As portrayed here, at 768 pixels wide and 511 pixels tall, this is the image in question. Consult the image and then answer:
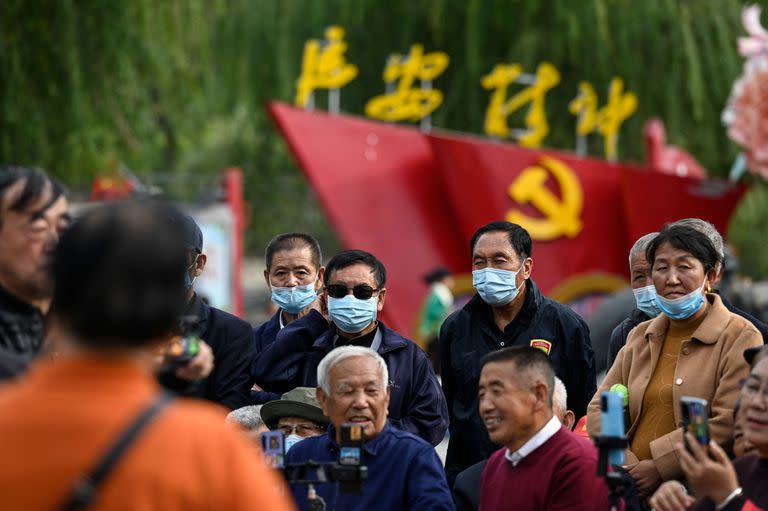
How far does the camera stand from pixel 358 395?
4.03 meters

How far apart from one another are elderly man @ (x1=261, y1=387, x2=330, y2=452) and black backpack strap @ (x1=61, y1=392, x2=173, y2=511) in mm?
2425

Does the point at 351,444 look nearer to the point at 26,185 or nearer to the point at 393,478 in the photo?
the point at 393,478

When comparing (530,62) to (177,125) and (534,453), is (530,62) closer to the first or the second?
(177,125)

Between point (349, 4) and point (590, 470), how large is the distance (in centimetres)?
1201

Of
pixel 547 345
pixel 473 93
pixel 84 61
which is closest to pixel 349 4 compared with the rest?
pixel 473 93

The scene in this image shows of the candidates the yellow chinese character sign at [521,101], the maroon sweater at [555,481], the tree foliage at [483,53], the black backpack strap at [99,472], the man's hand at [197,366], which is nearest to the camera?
the black backpack strap at [99,472]

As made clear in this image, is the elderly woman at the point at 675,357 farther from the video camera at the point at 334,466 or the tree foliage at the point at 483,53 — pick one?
the tree foliage at the point at 483,53

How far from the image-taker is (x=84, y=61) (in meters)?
10.7

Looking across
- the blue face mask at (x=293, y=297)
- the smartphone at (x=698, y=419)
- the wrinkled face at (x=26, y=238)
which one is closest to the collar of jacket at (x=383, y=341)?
the blue face mask at (x=293, y=297)

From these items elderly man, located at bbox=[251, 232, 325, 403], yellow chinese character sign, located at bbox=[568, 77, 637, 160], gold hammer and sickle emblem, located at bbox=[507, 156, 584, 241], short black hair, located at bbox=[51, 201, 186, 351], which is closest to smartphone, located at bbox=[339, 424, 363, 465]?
short black hair, located at bbox=[51, 201, 186, 351]

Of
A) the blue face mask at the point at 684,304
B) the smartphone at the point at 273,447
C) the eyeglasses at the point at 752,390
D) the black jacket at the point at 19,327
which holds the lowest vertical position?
the smartphone at the point at 273,447

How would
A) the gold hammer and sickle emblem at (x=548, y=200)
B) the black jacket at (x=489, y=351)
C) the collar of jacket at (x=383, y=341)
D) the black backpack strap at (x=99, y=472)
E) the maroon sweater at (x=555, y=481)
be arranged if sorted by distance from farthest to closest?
the gold hammer and sickle emblem at (x=548, y=200) → the black jacket at (x=489, y=351) → the collar of jacket at (x=383, y=341) → the maroon sweater at (x=555, y=481) → the black backpack strap at (x=99, y=472)

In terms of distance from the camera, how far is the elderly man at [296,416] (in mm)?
4441

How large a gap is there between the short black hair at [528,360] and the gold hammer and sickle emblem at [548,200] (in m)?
8.77
